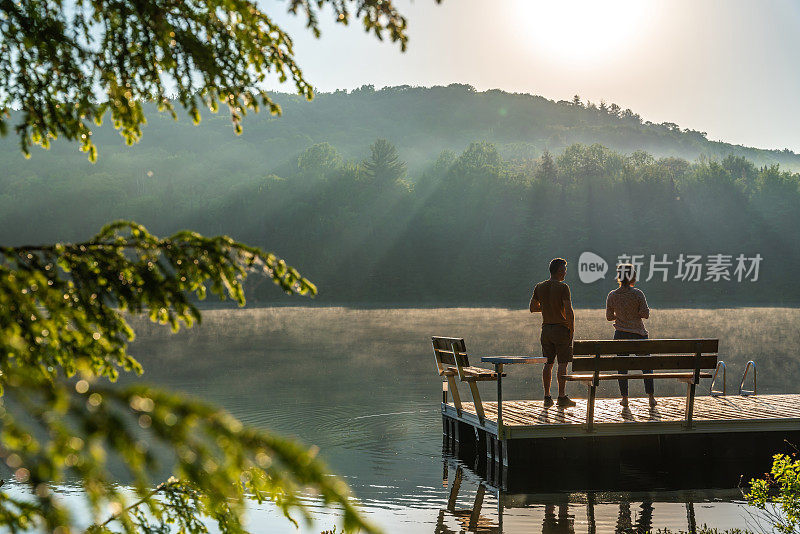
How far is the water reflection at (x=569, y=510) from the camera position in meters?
9.04

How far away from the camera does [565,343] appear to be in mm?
11219

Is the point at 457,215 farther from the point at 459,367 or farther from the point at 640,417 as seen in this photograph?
the point at 459,367

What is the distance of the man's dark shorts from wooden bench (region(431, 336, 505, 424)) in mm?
644

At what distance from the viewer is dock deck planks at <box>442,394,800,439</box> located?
10.8 m

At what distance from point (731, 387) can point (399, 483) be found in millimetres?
13628

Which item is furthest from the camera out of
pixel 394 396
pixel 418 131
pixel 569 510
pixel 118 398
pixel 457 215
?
pixel 418 131

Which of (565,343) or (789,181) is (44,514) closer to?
(565,343)

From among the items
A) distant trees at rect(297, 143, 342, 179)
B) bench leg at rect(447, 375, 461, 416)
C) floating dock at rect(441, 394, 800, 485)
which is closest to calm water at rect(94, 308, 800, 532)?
floating dock at rect(441, 394, 800, 485)

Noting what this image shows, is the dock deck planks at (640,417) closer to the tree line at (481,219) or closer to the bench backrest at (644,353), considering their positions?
the bench backrest at (644,353)

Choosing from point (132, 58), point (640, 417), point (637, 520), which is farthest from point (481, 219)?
point (132, 58)

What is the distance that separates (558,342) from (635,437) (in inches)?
53.5

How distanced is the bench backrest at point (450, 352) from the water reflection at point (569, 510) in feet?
4.62

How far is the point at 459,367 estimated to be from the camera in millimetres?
10867

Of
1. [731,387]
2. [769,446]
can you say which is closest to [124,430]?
[769,446]
